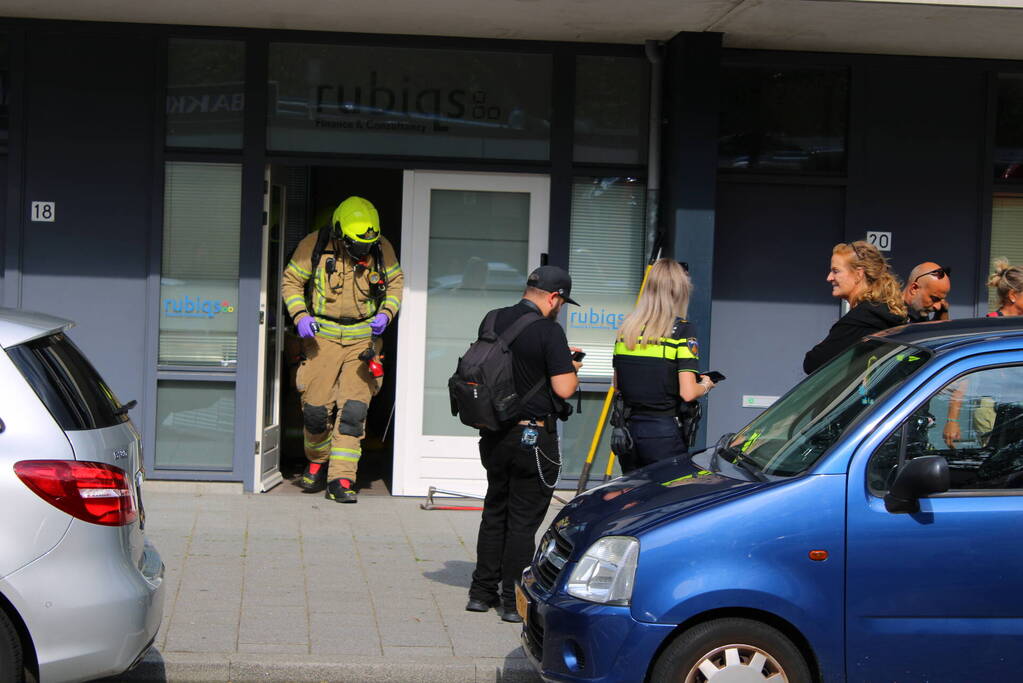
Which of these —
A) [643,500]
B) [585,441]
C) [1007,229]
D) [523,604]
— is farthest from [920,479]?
[1007,229]

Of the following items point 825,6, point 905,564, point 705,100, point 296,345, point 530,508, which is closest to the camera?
point 905,564

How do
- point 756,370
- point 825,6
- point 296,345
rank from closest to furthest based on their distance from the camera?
1. point 825,6
2. point 756,370
3. point 296,345

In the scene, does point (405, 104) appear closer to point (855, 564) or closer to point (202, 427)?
point (202, 427)

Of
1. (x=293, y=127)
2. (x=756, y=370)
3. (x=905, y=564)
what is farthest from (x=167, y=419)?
(x=905, y=564)

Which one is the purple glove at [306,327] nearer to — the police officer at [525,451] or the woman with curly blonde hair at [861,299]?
the police officer at [525,451]

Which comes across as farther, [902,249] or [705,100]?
[902,249]

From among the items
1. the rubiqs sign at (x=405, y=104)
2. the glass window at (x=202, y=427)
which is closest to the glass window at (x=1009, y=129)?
the rubiqs sign at (x=405, y=104)

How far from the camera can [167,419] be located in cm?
902

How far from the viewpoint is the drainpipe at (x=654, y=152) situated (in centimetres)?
906

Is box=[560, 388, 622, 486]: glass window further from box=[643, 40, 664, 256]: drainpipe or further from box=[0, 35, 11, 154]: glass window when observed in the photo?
box=[0, 35, 11, 154]: glass window

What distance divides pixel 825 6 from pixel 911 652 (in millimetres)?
4856

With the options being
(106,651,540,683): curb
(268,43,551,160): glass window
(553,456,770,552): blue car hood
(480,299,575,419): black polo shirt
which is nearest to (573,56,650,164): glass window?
(268,43,551,160): glass window

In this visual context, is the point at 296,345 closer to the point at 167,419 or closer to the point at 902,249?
the point at 167,419

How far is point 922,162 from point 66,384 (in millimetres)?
7110
